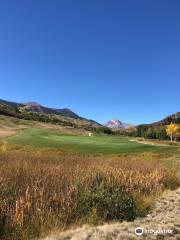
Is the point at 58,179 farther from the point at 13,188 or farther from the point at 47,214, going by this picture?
the point at 47,214

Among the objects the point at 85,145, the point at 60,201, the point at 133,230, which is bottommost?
the point at 133,230

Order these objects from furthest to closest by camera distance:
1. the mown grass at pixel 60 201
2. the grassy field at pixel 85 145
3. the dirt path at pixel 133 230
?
1. the grassy field at pixel 85 145
2. the mown grass at pixel 60 201
3. the dirt path at pixel 133 230

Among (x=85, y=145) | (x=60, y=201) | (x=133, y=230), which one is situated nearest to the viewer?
(x=133, y=230)

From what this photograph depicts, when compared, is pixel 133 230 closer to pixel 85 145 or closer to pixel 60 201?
pixel 60 201

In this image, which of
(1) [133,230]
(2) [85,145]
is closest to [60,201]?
(1) [133,230]

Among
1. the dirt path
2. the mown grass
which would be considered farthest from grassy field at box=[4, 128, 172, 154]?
the dirt path

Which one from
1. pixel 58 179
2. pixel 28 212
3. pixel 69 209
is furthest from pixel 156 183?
pixel 28 212

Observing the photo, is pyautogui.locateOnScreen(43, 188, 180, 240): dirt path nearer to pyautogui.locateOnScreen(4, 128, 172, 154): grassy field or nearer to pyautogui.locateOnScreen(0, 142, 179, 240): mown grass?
pyautogui.locateOnScreen(0, 142, 179, 240): mown grass

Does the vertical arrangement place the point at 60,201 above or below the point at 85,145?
below

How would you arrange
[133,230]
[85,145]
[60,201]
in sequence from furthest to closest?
[85,145]
[60,201]
[133,230]

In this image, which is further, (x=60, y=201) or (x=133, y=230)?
(x=60, y=201)

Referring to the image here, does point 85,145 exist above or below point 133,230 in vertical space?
above

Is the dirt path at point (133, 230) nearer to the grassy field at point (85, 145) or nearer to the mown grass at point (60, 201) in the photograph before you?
the mown grass at point (60, 201)

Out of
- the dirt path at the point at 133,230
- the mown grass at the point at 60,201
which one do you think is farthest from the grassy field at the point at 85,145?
the dirt path at the point at 133,230
